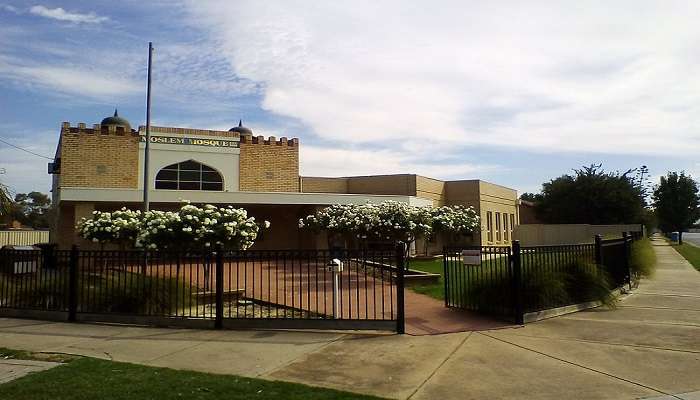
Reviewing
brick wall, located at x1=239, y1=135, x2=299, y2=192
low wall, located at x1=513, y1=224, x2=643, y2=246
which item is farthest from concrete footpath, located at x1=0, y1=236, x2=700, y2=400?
low wall, located at x1=513, y1=224, x2=643, y2=246

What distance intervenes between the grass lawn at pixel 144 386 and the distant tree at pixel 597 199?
163 feet

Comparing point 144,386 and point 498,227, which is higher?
point 498,227

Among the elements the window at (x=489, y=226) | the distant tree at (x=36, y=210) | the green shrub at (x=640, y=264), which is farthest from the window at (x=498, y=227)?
the distant tree at (x=36, y=210)

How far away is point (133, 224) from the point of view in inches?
666

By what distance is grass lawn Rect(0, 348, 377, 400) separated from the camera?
18.8 ft

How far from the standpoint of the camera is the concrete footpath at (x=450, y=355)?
20.3 feet

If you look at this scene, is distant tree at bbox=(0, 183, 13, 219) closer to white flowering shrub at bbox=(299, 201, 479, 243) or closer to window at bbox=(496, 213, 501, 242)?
white flowering shrub at bbox=(299, 201, 479, 243)

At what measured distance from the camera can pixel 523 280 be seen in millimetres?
10180

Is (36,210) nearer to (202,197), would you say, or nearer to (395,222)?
(202,197)

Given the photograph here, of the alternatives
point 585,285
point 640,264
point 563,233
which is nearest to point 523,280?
point 585,285

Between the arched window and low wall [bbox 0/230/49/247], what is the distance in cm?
1850

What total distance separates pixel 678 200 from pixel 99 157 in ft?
164

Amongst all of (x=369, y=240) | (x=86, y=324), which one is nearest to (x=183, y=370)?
(x=86, y=324)

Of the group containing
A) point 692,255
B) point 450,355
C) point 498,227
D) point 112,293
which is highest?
point 498,227
